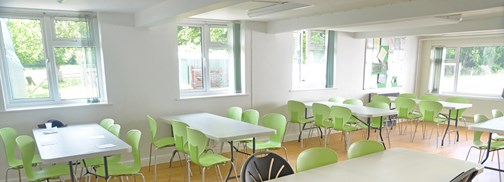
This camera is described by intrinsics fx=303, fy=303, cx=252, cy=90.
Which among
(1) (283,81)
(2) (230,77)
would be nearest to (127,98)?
(2) (230,77)

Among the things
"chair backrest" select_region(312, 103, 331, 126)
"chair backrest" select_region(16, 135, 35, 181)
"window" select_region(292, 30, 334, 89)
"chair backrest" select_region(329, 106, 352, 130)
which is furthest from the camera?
"window" select_region(292, 30, 334, 89)

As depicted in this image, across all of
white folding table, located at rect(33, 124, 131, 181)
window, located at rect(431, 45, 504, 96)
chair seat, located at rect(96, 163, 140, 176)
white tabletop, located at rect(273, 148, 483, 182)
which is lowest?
chair seat, located at rect(96, 163, 140, 176)

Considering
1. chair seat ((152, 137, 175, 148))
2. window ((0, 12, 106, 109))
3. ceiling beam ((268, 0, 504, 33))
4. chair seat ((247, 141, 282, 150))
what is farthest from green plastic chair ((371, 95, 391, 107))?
window ((0, 12, 106, 109))

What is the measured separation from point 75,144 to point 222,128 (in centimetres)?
154

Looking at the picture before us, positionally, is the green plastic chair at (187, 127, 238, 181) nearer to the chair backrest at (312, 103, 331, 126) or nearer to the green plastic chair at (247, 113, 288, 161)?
the green plastic chair at (247, 113, 288, 161)

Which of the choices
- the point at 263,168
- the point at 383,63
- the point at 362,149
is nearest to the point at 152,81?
the point at 263,168

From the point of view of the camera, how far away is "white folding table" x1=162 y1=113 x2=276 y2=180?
3302 millimetres

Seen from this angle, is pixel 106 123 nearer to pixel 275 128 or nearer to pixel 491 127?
pixel 275 128

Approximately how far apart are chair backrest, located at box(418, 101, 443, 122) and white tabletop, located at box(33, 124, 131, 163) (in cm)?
524

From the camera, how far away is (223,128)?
12.0 feet

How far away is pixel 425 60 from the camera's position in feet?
26.4

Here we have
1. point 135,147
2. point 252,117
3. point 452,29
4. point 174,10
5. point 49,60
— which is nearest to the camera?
point 135,147

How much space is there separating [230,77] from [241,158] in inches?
57.3

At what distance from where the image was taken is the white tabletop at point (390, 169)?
2.00 meters
